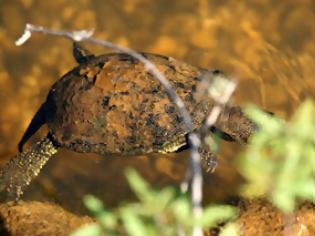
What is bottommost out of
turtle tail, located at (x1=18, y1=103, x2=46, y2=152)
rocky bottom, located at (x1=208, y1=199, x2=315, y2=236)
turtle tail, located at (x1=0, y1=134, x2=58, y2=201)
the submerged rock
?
rocky bottom, located at (x1=208, y1=199, x2=315, y2=236)

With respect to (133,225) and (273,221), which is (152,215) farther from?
(273,221)

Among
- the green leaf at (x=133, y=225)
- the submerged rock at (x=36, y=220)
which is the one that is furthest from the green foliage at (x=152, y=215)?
the submerged rock at (x=36, y=220)

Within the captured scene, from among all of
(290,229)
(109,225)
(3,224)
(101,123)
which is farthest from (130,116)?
(109,225)

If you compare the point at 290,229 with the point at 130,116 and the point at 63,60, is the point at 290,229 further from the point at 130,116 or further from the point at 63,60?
the point at 63,60

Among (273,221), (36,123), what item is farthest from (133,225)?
(36,123)

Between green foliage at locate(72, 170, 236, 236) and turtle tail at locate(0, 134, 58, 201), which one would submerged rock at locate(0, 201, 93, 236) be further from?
green foliage at locate(72, 170, 236, 236)

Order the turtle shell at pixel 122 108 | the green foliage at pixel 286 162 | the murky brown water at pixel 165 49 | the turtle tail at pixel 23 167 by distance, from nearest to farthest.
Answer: the green foliage at pixel 286 162 → the turtle shell at pixel 122 108 → the turtle tail at pixel 23 167 → the murky brown water at pixel 165 49

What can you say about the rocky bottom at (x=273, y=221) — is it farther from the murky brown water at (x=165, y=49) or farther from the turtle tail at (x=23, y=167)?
the turtle tail at (x=23, y=167)

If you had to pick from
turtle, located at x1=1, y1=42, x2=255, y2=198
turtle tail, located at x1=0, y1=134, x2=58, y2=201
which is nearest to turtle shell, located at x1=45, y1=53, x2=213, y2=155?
turtle, located at x1=1, y1=42, x2=255, y2=198
